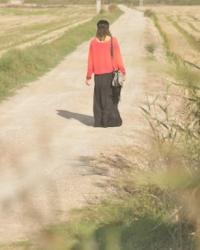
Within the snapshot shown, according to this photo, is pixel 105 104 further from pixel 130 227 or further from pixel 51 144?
pixel 130 227

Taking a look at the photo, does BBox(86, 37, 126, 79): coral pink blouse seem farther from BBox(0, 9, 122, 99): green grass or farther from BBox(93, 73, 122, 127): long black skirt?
BBox(0, 9, 122, 99): green grass

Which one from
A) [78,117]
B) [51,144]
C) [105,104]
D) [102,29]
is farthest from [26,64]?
[51,144]

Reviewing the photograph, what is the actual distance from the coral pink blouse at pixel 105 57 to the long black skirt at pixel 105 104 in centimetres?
11

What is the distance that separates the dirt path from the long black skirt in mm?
168

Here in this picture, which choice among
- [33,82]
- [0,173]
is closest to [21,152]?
[0,173]

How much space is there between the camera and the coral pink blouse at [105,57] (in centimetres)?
1030

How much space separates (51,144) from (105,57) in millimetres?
1902

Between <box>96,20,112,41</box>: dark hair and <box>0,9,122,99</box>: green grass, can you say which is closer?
<box>96,20,112,41</box>: dark hair

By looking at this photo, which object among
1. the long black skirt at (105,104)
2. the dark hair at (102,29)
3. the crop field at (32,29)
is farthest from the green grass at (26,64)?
the dark hair at (102,29)

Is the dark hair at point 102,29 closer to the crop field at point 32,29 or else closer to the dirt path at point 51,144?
the dirt path at point 51,144

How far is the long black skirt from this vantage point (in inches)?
411

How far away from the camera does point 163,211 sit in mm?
4855

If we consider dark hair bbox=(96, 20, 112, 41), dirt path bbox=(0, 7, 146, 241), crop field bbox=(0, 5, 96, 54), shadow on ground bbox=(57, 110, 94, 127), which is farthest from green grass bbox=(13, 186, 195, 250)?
crop field bbox=(0, 5, 96, 54)

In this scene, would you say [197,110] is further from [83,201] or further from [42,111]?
[42,111]
